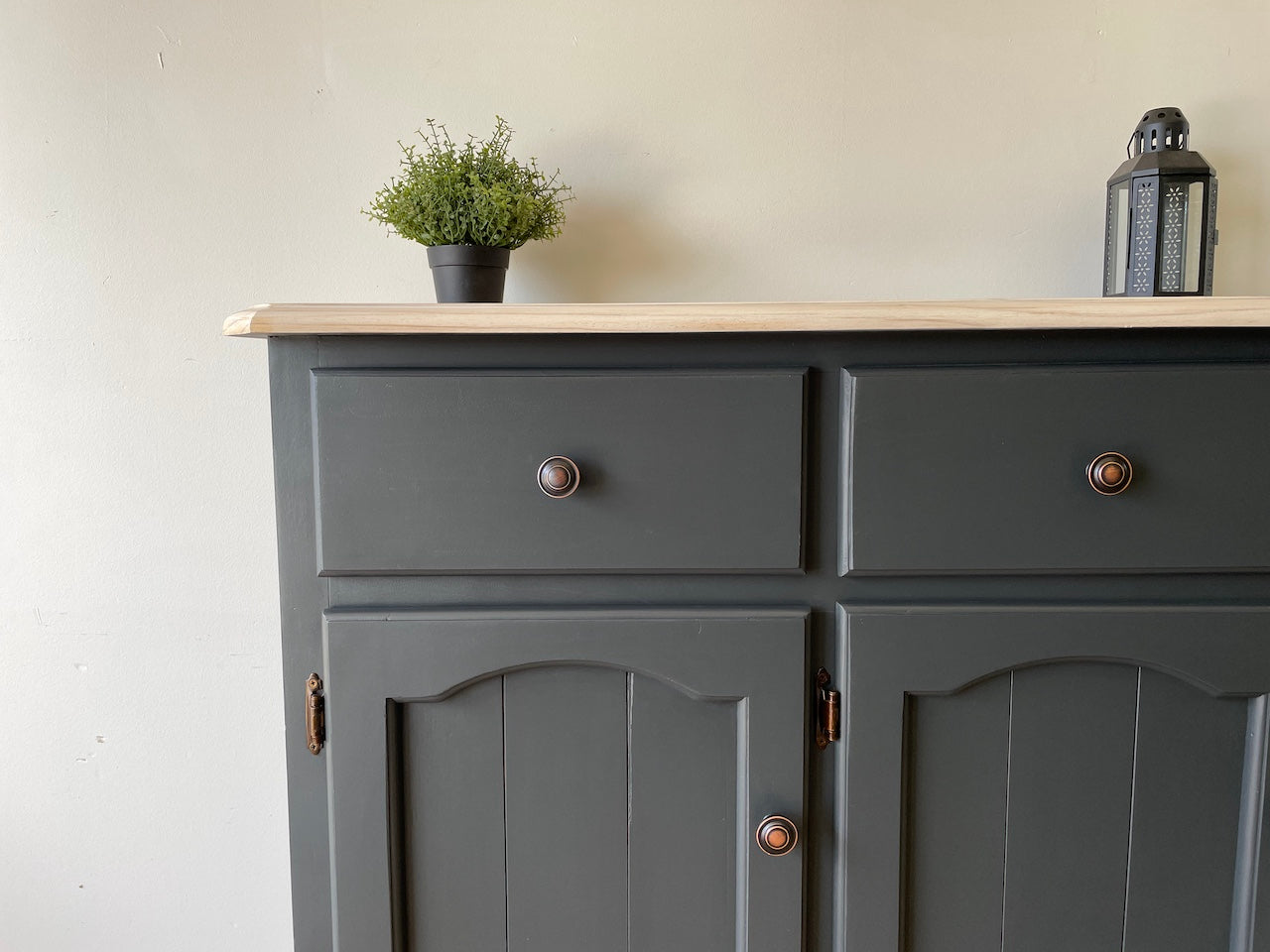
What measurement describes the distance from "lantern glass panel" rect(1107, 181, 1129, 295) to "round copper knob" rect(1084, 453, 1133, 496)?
39 cm

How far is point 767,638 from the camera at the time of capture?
708 millimetres

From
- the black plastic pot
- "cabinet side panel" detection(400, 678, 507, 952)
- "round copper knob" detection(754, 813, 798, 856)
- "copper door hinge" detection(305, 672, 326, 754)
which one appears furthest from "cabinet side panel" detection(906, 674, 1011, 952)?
the black plastic pot

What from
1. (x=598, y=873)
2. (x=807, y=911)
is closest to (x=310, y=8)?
(x=598, y=873)

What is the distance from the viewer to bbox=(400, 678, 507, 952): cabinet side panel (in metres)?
0.72

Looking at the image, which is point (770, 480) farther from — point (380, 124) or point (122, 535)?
point (122, 535)

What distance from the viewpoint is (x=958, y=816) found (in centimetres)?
72

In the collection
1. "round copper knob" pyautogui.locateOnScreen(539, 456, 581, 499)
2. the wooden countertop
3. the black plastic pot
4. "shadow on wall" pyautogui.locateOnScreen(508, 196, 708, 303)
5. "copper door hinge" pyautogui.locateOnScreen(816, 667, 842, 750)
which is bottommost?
"copper door hinge" pyautogui.locateOnScreen(816, 667, 842, 750)

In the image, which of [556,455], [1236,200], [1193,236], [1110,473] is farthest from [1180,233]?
[556,455]

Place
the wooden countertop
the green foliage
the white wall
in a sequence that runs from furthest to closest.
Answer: the white wall
the green foliage
the wooden countertop

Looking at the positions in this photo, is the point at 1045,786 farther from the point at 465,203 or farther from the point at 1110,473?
the point at 465,203

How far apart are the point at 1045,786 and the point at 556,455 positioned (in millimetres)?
504

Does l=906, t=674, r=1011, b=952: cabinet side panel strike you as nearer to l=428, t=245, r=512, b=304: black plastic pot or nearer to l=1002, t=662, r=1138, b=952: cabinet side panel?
l=1002, t=662, r=1138, b=952: cabinet side panel

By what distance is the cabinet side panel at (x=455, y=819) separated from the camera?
720 millimetres

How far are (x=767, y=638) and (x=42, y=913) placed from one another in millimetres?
1120
